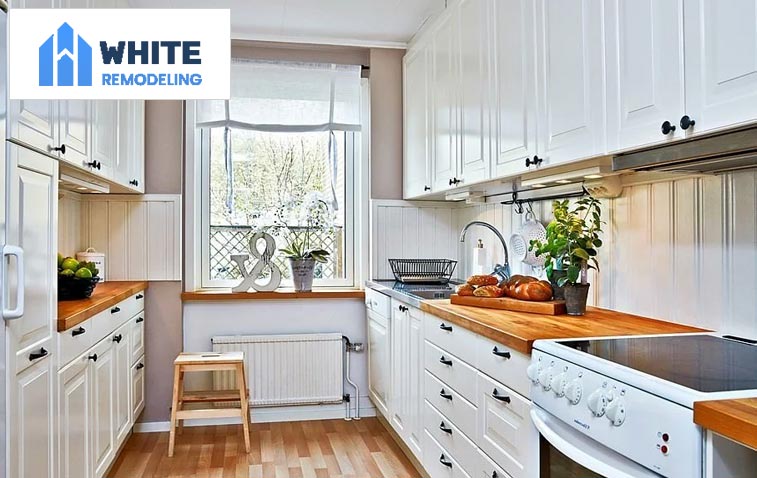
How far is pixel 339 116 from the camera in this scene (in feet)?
14.1

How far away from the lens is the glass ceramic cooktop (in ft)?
4.24

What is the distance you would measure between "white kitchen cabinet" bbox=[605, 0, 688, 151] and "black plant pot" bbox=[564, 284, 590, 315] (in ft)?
2.05

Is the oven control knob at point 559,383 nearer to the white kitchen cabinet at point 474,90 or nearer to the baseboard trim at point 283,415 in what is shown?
the white kitchen cabinet at point 474,90

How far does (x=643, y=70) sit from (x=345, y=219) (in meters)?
2.92

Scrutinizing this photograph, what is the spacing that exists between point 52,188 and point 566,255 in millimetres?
1891

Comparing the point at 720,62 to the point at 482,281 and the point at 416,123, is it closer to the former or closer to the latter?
the point at 482,281

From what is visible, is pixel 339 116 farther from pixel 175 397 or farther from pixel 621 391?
pixel 621 391

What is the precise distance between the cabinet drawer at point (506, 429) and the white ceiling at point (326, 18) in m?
2.27

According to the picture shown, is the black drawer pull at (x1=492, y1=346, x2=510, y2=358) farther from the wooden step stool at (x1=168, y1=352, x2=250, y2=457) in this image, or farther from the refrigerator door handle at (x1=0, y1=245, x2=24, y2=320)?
the wooden step stool at (x1=168, y1=352, x2=250, y2=457)

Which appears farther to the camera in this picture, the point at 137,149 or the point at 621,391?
the point at 137,149

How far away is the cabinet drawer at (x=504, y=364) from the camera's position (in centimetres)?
182

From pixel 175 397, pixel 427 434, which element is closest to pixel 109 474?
pixel 175 397

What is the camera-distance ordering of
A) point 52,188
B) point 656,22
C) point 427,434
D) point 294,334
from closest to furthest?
point 656,22 → point 52,188 → point 427,434 → point 294,334

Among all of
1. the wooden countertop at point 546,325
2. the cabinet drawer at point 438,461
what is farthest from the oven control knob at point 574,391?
the cabinet drawer at point 438,461
